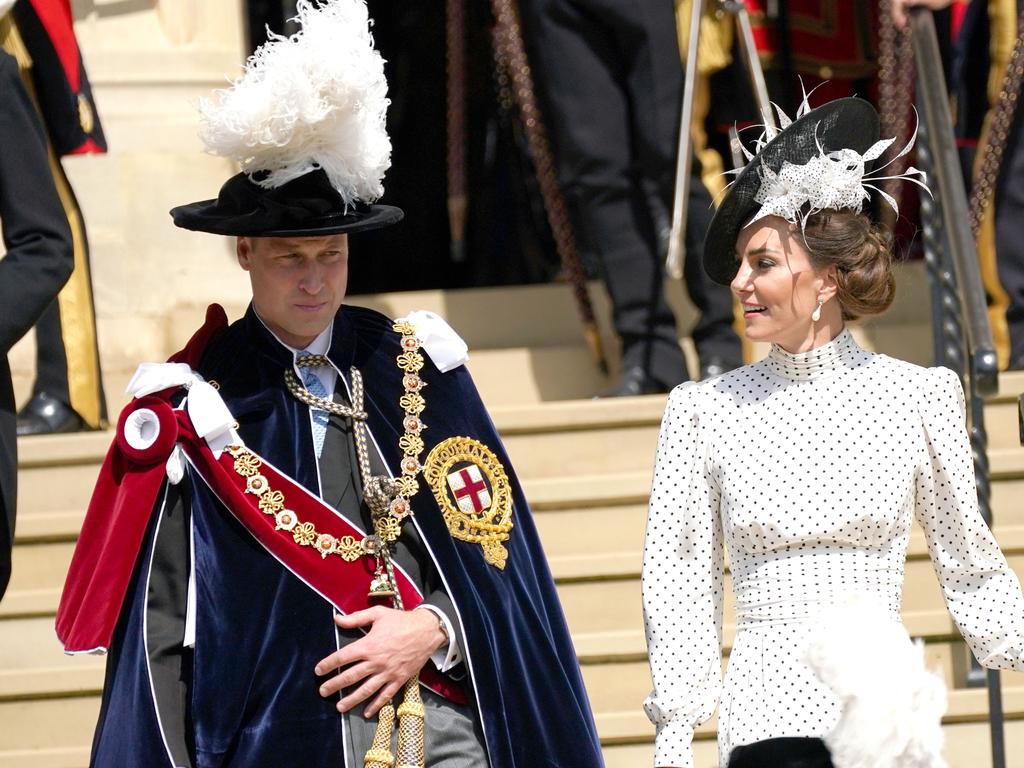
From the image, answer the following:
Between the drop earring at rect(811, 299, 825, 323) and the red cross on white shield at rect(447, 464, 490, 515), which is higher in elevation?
the drop earring at rect(811, 299, 825, 323)

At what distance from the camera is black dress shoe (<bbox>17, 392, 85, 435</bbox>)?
22.1ft

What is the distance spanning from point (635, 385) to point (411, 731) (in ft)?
10.4

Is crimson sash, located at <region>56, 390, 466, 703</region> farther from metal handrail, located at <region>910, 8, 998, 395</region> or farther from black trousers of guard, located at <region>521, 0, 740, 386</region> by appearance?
black trousers of guard, located at <region>521, 0, 740, 386</region>

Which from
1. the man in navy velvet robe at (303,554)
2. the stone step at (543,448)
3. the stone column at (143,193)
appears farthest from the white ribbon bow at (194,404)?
the stone column at (143,193)

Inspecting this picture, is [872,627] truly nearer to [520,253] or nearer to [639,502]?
[639,502]

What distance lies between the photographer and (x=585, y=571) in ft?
19.3

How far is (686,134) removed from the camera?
21.6 feet

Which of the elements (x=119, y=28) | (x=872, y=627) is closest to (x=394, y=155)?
(x=119, y=28)

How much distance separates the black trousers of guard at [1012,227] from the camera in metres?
6.91

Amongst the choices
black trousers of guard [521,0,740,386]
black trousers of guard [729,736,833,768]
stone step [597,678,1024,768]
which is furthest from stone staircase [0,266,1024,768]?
black trousers of guard [729,736,833,768]

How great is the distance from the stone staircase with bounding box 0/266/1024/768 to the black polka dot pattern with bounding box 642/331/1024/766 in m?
1.77

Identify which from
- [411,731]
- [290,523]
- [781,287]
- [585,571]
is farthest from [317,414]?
[585,571]

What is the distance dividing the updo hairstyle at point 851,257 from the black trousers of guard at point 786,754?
2.65 feet

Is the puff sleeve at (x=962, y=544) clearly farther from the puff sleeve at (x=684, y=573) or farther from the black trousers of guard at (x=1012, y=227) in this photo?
the black trousers of guard at (x=1012, y=227)
